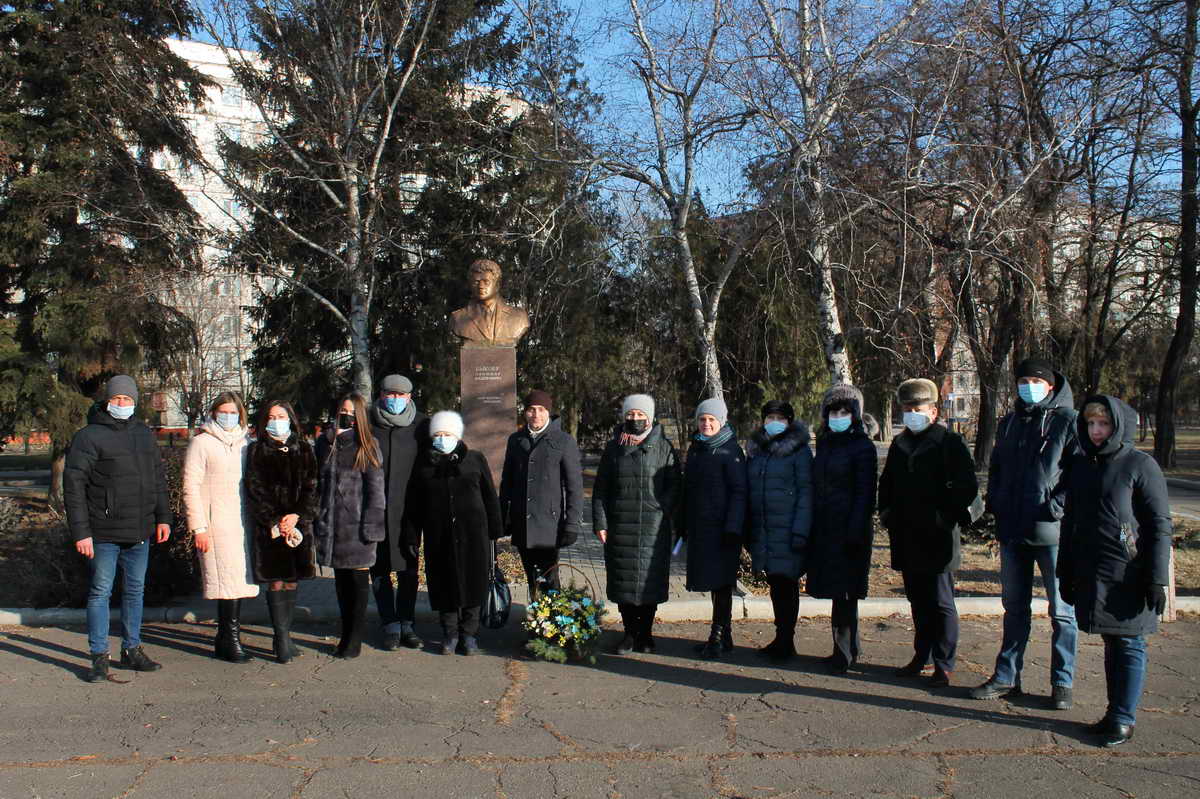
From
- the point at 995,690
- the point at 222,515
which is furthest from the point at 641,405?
the point at 222,515

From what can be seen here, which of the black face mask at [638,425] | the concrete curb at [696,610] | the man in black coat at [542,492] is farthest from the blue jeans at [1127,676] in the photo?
the man in black coat at [542,492]

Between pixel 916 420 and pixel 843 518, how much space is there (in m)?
0.74

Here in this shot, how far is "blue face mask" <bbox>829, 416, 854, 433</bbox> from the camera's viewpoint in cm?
574

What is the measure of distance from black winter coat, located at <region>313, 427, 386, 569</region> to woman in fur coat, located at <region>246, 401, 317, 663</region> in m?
0.09

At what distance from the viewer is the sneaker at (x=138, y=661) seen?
19.0ft

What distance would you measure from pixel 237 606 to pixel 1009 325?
1478 centimetres

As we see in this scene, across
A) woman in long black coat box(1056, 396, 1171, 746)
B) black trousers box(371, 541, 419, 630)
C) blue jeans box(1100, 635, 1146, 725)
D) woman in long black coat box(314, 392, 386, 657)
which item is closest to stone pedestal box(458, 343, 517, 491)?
black trousers box(371, 541, 419, 630)

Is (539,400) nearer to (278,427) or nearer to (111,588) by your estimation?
(278,427)

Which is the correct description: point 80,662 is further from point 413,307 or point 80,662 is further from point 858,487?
point 413,307

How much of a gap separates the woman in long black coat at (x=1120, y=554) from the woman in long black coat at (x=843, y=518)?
1305 mm

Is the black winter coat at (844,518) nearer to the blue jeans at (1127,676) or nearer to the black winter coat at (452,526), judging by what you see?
the blue jeans at (1127,676)

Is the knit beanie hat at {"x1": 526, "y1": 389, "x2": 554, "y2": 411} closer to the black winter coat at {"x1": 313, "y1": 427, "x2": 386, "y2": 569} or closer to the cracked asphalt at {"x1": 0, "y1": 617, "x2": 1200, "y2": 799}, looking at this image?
the black winter coat at {"x1": 313, "y1": 427, "x2": 386, "y2": 569}

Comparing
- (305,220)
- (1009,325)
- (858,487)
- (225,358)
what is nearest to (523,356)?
(305,220)

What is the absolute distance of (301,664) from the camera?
5996 millimetres
